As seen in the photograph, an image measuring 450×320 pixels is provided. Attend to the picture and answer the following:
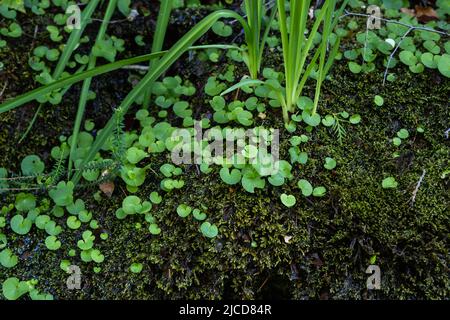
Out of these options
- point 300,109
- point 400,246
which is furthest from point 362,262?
point 300,109

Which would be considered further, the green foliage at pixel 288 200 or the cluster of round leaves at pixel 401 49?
the cluster of round leaves at pixel 401 49

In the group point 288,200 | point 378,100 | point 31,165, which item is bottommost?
point 31,165

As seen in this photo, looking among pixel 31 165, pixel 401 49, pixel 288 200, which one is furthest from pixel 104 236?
pixel 401 49

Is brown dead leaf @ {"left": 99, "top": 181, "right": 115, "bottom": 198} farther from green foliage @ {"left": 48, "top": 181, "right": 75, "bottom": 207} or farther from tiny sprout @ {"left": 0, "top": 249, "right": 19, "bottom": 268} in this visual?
tiny sprout @ {"left": 0, "top": 249, "right": 19, "bottom": 268}

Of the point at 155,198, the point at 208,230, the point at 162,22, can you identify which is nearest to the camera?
the point at 208,230

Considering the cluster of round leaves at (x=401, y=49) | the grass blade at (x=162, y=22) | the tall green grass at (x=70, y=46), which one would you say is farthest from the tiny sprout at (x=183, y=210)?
the cluster of round leaves at (x=401, y=49)

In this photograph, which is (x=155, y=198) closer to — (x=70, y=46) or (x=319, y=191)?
(x=319, y=191)

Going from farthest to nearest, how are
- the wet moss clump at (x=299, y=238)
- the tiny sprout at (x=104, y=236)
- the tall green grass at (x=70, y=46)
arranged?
the tall green grass at (x=70, y=46) → the tiny sprout at (x=104, y=236) → the wet moss clump at (x=299, y=238)

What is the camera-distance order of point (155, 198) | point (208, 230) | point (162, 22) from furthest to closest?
point (162, 22), point (155, 198), point (208, 230)

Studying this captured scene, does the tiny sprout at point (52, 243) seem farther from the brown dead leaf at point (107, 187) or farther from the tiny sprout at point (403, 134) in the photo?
the tiny sprout at point (403, 134)
